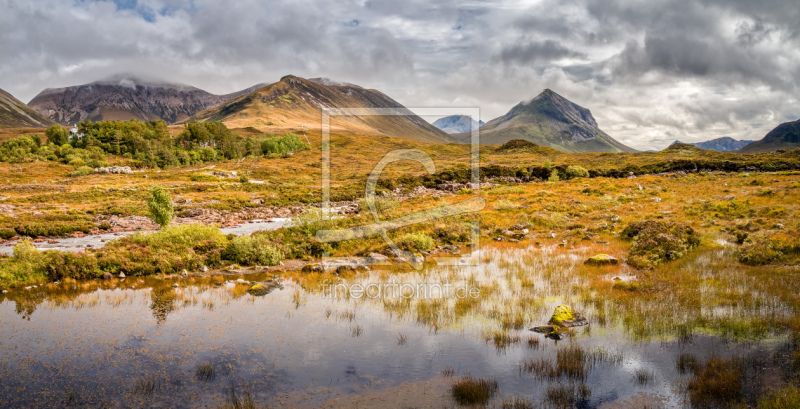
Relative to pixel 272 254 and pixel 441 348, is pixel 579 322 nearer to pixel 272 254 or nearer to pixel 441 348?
pixel 441 348

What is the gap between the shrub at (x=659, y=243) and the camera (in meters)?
18.8

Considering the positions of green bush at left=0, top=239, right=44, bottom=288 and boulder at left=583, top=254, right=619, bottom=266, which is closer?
green bush at left=0, top=239, right=44, bottom=288

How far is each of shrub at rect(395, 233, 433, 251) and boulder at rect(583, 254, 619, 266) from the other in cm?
892

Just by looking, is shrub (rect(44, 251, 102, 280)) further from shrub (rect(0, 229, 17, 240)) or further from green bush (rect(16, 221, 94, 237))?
green bush (rect(16, 221, 94, 237))

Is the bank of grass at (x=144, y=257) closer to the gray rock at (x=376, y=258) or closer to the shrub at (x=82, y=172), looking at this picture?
the gray rock at (x=376, y=258)

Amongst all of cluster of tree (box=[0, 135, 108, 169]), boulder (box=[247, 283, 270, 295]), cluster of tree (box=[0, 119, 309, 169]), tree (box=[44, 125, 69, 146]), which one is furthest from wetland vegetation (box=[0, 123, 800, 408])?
tree (box=[44, 125, 69, 146])

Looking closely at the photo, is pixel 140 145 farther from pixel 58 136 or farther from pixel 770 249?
pixel 770 249

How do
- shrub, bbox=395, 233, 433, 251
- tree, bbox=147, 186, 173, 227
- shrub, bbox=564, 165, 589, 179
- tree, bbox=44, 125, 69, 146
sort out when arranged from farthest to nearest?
tree, bbox=44, 125, 69, 146
shrub, bbox=564, 165, 589, 179
tree, bbox=147, 186, 173, 227
shrub, bbox=395, 233, 433, 251

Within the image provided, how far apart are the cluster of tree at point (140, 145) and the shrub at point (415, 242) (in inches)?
Answer: 4048

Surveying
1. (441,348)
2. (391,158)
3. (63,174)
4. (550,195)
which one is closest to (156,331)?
(441,348)

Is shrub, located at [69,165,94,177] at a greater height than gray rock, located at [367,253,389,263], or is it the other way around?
shrub, located at [69,165,94,177]

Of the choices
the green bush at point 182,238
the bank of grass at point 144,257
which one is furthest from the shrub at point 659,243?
the green bush at point 182,238

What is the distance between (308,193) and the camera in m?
64.5

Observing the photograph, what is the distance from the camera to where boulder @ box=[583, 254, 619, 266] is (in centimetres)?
1923
